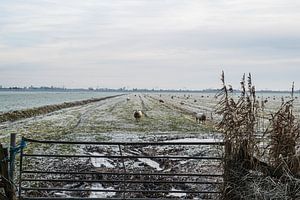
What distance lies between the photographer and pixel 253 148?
7551 mm

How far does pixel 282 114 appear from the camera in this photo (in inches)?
297

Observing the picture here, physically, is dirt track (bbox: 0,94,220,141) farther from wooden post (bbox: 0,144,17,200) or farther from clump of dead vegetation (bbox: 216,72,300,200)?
clump of dead vegetation (bbox: 216,72,300,200)

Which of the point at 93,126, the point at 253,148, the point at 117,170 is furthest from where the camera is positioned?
the point at 93,126

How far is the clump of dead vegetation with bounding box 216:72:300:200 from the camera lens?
7309mm

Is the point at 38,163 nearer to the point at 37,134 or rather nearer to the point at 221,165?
the point at 221,165

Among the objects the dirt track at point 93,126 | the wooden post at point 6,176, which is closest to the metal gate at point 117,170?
the wooden post at point 6,176

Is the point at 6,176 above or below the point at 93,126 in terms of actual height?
above

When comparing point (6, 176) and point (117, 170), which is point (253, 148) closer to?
point (6, 176)

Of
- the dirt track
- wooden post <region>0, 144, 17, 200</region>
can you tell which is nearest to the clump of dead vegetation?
wooden post <region>0, 144, 17, 200</region>

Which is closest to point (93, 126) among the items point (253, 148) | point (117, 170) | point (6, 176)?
point (117, 170)

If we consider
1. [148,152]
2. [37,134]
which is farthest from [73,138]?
[148,152]

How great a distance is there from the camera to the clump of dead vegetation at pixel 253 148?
288 inches

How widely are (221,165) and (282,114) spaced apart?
55.7 inches

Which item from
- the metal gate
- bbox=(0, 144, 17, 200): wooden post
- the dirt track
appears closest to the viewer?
bbox=(0, 144, 17, 200): wooden post
